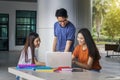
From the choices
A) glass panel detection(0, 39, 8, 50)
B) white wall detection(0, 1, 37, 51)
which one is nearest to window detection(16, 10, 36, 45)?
white wall detection(0, 1, 37, 51)

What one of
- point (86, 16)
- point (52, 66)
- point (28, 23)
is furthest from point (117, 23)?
point (52, 66)

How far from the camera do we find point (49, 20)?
1339cm

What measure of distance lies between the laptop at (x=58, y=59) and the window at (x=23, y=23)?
26549 mm

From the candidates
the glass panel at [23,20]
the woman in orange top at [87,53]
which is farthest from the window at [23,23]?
the woman in orange top at [87,53]

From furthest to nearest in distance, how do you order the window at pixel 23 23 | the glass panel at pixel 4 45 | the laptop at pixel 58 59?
the window at pixel 23 23 → the glass panel at pixel 4 45 → the laptop at pixel 58 59

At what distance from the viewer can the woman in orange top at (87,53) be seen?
6.10 m

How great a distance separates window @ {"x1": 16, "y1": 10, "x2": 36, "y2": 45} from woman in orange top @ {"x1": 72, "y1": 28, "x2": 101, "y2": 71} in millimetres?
26181

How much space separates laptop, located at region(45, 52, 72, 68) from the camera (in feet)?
18.9

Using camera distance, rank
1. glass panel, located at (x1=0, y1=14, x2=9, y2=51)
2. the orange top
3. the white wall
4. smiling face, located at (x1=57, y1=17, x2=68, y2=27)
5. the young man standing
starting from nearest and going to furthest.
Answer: the orange top, smiling face, located at (x1=57, y1=17, x2=68, y2=27), the young man standing, the white wall, glass panel, located at (x1=0, y1=14, x2=9, y2=51)

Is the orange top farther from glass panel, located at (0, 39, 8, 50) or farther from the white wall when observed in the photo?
glass panel, located at (0, 39, 8, 50)

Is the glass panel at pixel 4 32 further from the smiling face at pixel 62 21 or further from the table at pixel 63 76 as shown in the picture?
the table at pixel 63 76

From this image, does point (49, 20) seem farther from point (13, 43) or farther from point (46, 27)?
point (13, 43)

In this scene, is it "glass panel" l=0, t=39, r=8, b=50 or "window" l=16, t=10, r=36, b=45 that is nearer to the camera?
"glass panel" l=0, t=39, r=8, b=50

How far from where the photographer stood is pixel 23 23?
3288cm
